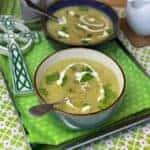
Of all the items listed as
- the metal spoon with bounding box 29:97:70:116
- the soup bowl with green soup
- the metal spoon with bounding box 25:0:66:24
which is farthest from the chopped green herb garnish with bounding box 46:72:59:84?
the metal spoon with bounding box 25:0:66:24

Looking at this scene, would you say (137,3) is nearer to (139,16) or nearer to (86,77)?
(139,16)

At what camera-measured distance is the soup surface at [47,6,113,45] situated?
1005 millimetres

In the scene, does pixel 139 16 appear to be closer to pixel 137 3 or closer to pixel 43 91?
pixel 137 3

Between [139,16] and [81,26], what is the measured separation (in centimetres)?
16

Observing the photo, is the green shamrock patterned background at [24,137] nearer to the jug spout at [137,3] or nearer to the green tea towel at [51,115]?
the green tea towel at [51,115]

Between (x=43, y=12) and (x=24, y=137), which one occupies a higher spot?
(x=43, y=12)

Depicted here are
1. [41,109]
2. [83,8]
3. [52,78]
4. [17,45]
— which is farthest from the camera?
[83,8]

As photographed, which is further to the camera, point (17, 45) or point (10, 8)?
point (10, 8)

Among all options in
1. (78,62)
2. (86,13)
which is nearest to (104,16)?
(86,13)

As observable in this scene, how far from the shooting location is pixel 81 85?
0.84m

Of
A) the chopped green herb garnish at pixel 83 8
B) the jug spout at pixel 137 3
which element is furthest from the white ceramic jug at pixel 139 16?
the chopped green herb garnish at pixel 83 8

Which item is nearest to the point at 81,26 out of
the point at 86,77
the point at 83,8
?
the point at 83,8

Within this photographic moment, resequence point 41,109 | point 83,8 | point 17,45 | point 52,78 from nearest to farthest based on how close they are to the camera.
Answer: point 41,109
point 52,78
point 17,45
point 83,8

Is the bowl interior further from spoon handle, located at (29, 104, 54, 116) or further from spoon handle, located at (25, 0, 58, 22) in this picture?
spoon handle, located at (25, 0, 58, 22)
